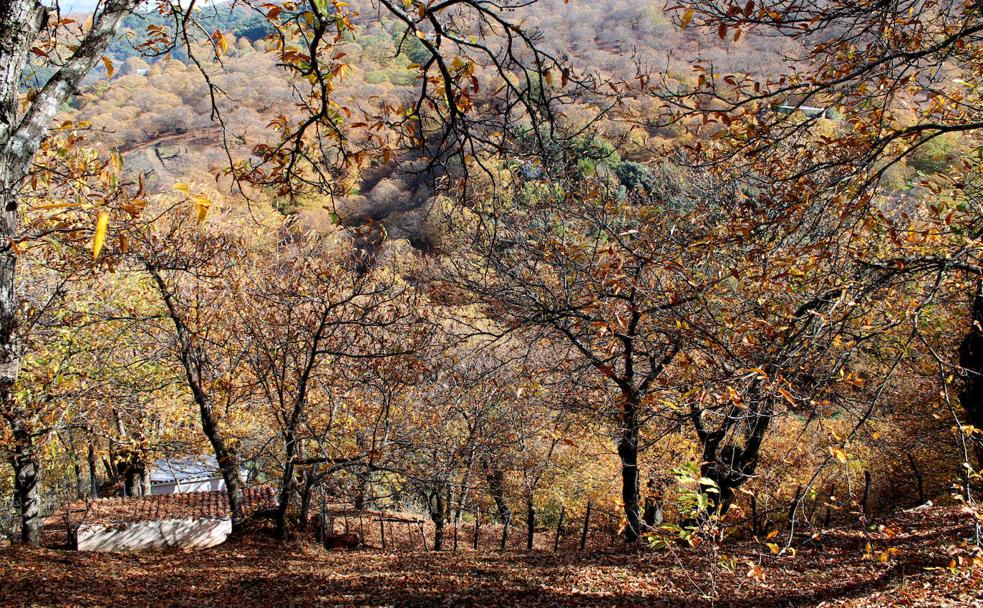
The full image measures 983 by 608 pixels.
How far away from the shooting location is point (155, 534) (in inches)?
505

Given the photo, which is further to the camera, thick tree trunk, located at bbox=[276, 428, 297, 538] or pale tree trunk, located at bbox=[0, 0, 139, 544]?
thick tree trunk, located at bbox=[276, 428, 297, 538]

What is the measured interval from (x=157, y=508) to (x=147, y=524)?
126 centimetres

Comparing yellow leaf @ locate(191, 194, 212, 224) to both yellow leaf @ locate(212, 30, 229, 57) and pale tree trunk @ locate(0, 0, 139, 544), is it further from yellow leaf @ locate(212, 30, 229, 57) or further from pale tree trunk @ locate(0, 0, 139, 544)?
yellow leaf @ locate(212, 30, 229, 57)

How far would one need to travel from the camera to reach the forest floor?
580 centimetres

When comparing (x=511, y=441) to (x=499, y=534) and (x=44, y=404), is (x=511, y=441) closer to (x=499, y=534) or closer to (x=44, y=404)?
(x=44, y=404)

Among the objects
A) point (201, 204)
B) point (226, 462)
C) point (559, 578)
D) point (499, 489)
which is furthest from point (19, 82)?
point (499, 489)

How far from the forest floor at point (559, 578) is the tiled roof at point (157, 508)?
4020 millimetres

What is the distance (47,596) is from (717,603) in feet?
21.2

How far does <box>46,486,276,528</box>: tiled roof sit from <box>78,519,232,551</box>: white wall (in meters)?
0.17

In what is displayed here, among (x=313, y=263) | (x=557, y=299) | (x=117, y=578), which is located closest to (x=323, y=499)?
(x=117, y=578)

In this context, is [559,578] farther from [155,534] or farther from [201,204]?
[155,534]

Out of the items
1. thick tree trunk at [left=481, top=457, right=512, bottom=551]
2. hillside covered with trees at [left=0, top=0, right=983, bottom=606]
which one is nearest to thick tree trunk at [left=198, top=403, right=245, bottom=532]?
hillside covered with trees at [left=0, top=0, right=983, bottom=606]

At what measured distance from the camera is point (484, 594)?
6.65 meters

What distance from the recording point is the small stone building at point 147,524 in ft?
40.0
